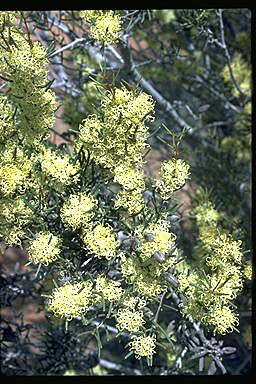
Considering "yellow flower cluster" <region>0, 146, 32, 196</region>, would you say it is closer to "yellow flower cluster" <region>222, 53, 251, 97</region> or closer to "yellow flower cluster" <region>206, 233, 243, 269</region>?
"yellow flower cluster" <region>206, 233, 243, 269</region>

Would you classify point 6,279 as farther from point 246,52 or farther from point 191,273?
point 246,52

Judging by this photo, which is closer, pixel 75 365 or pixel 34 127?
pixel 34 127

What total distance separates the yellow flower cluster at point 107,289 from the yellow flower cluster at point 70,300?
0.02 m

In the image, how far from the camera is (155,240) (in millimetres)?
715

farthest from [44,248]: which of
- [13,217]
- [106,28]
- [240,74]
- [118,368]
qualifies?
[240,74]

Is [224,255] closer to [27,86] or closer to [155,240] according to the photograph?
[155,240]

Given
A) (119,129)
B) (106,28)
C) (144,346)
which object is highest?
(106,28)

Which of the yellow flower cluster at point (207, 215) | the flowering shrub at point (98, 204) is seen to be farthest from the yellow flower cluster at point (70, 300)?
the yellow flower cluster at point (207, 215)

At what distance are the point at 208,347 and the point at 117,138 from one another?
35 centimetres

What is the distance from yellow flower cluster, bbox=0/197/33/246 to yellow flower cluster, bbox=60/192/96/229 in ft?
0.15

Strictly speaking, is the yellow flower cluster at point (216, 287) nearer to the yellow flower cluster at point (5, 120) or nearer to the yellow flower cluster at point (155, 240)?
the yellow flower cluster at point (155, 240)

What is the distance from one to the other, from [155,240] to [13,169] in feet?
0.60
